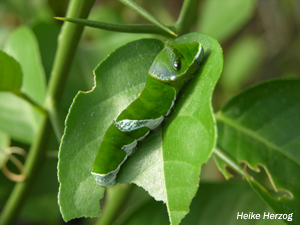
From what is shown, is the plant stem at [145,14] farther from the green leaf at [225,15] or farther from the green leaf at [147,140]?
the green leaf at [225,15]

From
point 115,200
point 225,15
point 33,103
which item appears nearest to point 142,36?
point 33,103

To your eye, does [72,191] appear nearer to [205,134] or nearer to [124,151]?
[124,151]

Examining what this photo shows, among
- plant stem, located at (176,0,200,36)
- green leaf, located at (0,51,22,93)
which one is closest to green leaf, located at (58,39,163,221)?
plant stem, located at (176,0,200,36)

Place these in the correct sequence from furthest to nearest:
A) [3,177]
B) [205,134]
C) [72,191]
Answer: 1. [3,177]
2. [72,191]
3. [205,134]

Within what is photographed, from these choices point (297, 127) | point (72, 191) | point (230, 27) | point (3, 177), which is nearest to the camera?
point (72, 191)

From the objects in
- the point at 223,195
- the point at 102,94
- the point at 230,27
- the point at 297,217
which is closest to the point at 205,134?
the point at 102,94

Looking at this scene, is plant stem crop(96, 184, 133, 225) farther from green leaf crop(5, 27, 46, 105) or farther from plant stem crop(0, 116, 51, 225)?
green leaf crop(5, 27, 46, 105)

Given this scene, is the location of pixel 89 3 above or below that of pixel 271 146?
above

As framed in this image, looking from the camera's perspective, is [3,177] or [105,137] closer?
[105,137]
